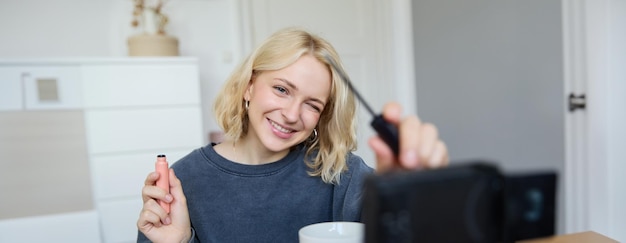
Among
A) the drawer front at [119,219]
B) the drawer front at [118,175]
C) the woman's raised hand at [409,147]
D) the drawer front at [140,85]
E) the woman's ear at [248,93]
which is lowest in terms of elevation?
the drawer front at [119,219]

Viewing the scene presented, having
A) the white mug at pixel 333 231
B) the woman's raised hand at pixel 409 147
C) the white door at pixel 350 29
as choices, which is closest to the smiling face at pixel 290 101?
the white mug at pixel 333 231

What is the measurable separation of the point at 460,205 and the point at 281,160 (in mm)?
690

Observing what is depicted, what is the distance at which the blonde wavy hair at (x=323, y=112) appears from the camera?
87 cm

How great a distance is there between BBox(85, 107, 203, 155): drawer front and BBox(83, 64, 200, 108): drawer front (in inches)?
1.8

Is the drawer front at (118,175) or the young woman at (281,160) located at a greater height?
the young woman at (281,160)

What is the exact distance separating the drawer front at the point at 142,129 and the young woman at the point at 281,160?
133 centimetres

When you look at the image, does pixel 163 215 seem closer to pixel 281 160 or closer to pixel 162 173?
pixel 162 173

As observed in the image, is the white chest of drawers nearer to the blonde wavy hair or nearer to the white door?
the white door

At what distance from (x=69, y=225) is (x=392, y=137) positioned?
187 centimetres

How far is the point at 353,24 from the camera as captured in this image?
9.29ft

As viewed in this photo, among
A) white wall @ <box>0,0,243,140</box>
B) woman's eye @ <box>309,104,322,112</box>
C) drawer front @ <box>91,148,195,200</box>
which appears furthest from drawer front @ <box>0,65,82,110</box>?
woman's eye @ <box>309,104,322,112</box>

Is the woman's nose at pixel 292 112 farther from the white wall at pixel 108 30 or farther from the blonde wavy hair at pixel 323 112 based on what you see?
the white wall at pixel 108 30

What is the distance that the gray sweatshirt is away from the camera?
85cm

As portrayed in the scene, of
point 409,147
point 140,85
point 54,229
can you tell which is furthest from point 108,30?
point 409,147
